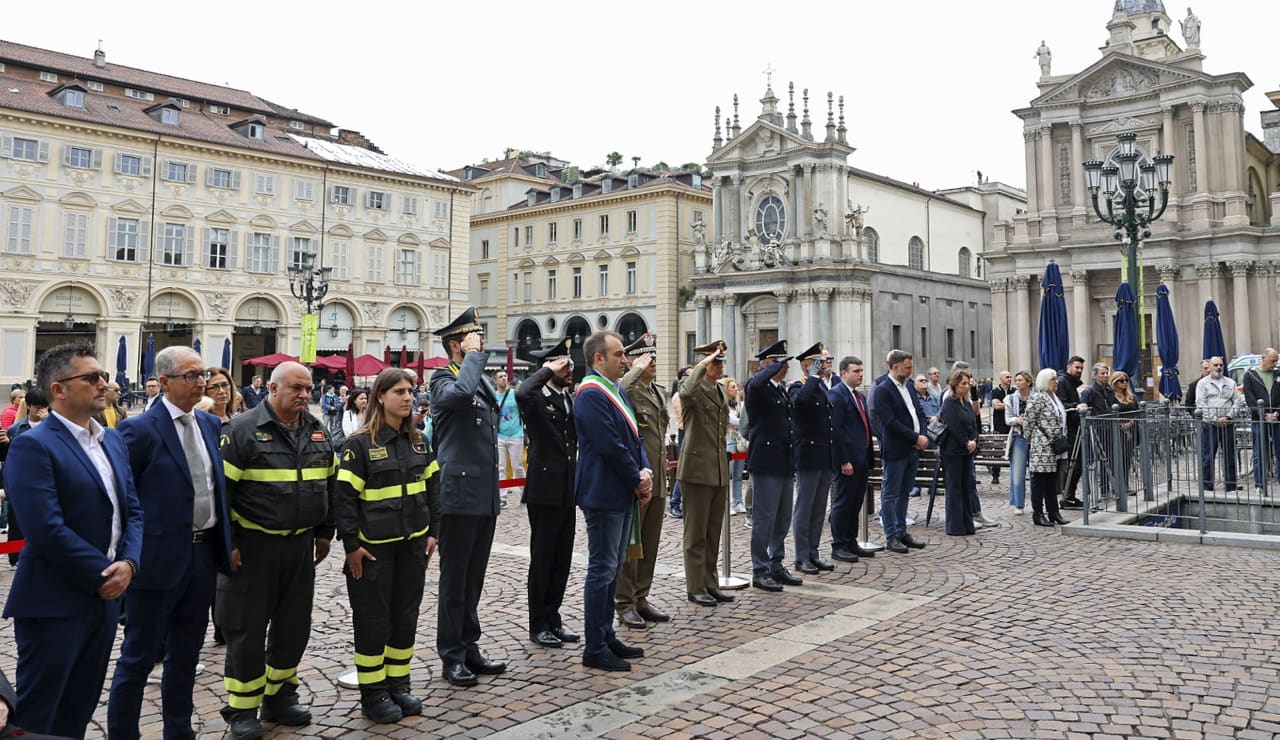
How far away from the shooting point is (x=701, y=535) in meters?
7.86

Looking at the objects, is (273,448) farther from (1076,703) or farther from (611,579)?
(1076,703)

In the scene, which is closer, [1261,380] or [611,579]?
[611,579]

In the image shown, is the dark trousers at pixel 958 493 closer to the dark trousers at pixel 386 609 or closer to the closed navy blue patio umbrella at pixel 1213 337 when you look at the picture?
the dark trousers at pixel 386 609

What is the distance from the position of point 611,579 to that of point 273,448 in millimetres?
2347

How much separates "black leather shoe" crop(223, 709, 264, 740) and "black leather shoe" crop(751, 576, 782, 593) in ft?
15.1

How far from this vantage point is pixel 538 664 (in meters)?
6.18

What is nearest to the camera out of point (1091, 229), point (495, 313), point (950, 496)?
point (950, 496)

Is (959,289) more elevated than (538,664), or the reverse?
(959,289)

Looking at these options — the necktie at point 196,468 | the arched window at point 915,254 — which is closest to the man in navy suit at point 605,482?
the necktie at point 196,468

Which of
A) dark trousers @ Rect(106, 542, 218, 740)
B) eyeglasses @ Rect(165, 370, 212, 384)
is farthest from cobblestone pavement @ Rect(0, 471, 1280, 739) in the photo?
eyeglasses @ Rect(165, 370, 212, 384)

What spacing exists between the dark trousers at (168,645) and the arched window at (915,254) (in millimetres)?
49479

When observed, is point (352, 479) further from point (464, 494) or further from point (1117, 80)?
point (1117, 80)

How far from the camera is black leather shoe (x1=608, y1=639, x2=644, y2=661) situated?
6.20 meters

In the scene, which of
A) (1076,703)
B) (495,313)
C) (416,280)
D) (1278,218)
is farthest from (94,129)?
(1278,218)
